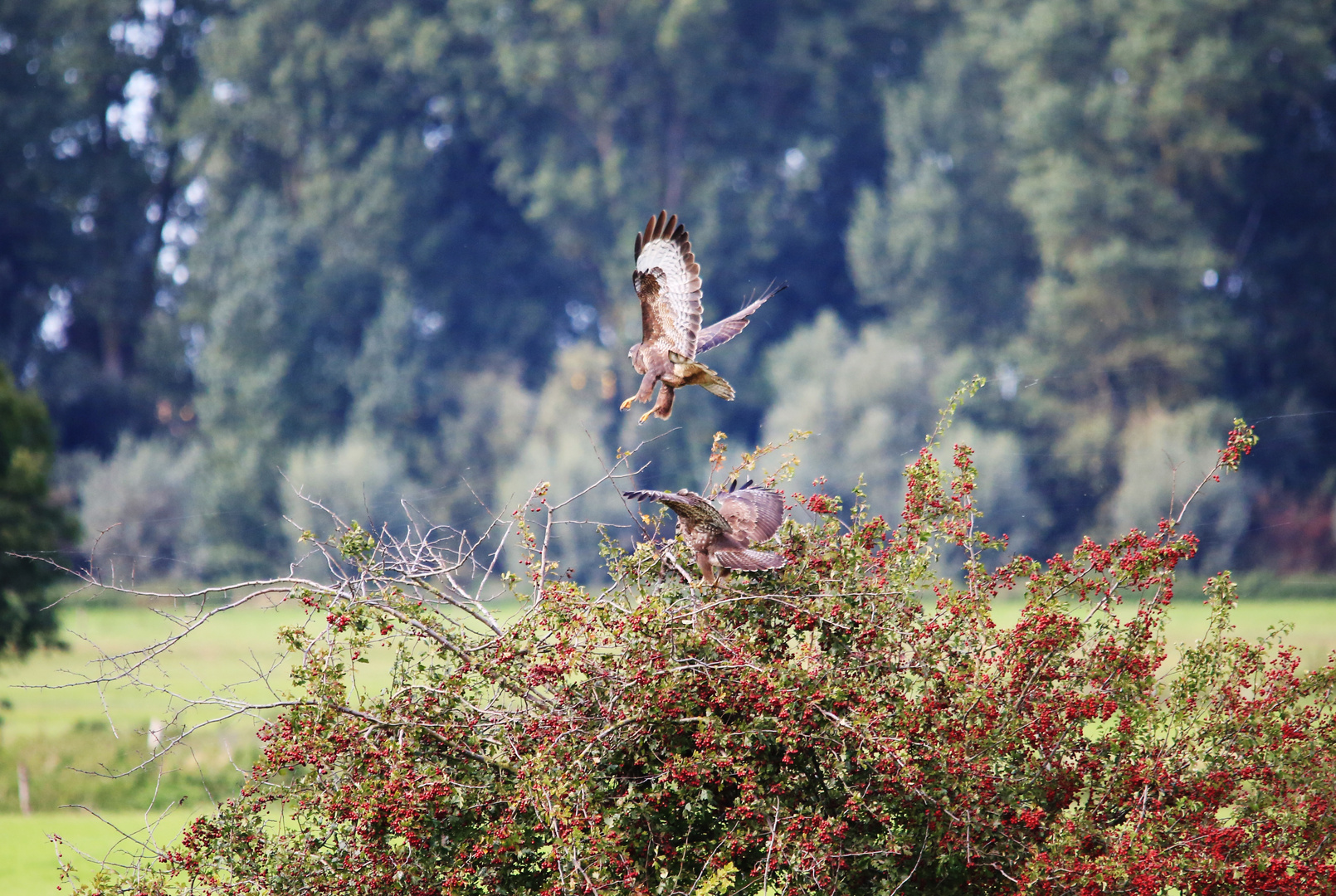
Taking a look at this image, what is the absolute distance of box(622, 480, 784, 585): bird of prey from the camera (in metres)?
5.95

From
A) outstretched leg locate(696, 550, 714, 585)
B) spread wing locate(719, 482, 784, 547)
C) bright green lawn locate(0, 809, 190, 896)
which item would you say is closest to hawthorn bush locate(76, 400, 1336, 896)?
outstretched leg locate(696, 550, 714, 585)

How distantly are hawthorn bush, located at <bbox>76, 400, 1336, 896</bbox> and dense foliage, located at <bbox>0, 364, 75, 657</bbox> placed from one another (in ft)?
38.5

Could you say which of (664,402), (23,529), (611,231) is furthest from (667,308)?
(611,231)

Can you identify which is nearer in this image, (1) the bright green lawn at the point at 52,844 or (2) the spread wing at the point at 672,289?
(2) the spread wing at the point at 672,289

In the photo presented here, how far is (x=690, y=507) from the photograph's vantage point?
5.95 m

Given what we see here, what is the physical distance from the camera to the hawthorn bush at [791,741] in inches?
235

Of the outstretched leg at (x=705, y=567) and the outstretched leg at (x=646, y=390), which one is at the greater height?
the outstretched leg at (x=646, y=390)

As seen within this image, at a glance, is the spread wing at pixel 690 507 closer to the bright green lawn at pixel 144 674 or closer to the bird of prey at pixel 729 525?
the bird of prey at pixel 729 525

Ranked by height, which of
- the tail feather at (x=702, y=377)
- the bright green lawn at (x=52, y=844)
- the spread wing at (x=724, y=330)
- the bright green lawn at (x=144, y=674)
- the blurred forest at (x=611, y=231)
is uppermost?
the blurred forest at (x=611, y=231)

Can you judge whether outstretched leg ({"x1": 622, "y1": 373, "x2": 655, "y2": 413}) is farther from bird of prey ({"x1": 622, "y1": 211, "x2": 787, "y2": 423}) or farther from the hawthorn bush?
the hawthorn bush

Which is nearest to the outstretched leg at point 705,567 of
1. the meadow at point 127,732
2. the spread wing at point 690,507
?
the spread wing at point 690,507

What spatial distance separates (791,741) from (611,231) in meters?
35.0

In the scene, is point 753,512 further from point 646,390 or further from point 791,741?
point 791,741

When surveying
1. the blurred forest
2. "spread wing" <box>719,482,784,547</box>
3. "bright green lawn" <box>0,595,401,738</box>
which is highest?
the blurred forest
